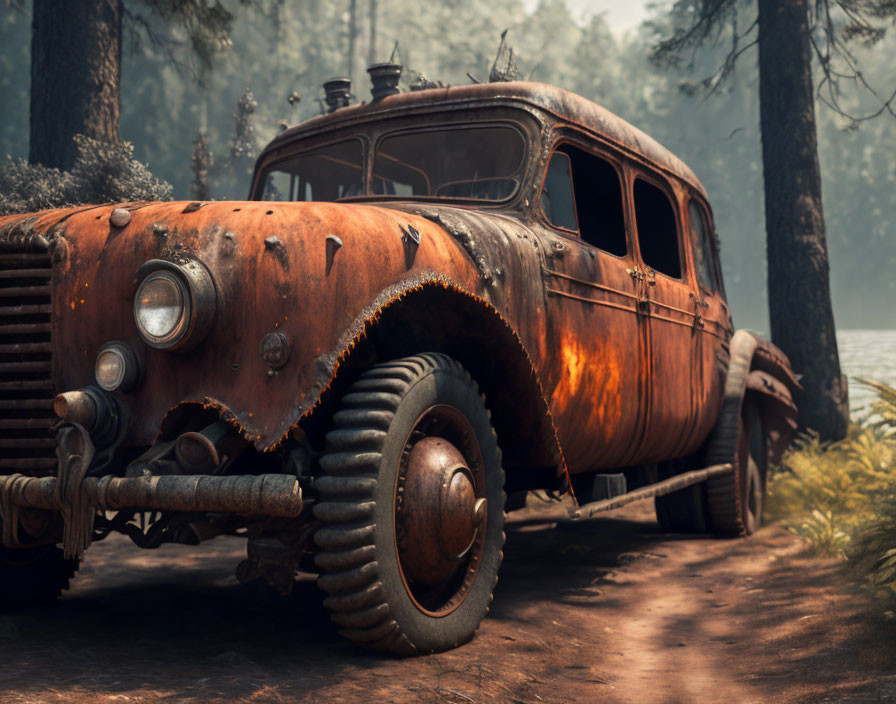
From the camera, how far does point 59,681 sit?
2.90 m

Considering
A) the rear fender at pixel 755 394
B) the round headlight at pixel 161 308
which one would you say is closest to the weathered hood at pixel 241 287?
the round headlight at pixel 161 308

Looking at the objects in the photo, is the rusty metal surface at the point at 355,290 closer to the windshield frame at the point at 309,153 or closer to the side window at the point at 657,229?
the windshield frame at the point at 309,153

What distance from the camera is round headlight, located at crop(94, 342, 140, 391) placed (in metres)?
3.17

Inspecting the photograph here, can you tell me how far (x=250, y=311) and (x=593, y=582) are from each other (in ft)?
11.1

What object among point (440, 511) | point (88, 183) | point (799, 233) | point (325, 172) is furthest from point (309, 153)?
point (799, 233)

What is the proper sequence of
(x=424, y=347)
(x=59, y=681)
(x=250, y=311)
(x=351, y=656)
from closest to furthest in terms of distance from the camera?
(x=59, y=681) → (x=250, y=311) → (x=351, y=656) → (x=424, y=347)

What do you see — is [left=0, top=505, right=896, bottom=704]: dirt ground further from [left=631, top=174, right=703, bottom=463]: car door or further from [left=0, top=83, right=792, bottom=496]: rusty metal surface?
[left=631, top=174, right=703, bottom=463]: car door

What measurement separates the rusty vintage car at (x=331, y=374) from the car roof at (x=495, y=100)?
3 cm

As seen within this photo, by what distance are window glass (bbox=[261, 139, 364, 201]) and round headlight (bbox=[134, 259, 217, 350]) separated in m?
2.15

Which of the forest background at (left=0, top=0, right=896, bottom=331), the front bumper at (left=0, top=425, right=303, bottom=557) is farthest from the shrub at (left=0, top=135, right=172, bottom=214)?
the forest background at (left=0, top=0, right=896, bottom=331)

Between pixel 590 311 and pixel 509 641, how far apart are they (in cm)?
181

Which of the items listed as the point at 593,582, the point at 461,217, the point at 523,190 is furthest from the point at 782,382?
the point at 461,217

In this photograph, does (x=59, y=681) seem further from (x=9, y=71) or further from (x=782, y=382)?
(x=9, y=71)

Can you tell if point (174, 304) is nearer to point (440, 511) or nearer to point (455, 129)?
point (440, 511)
